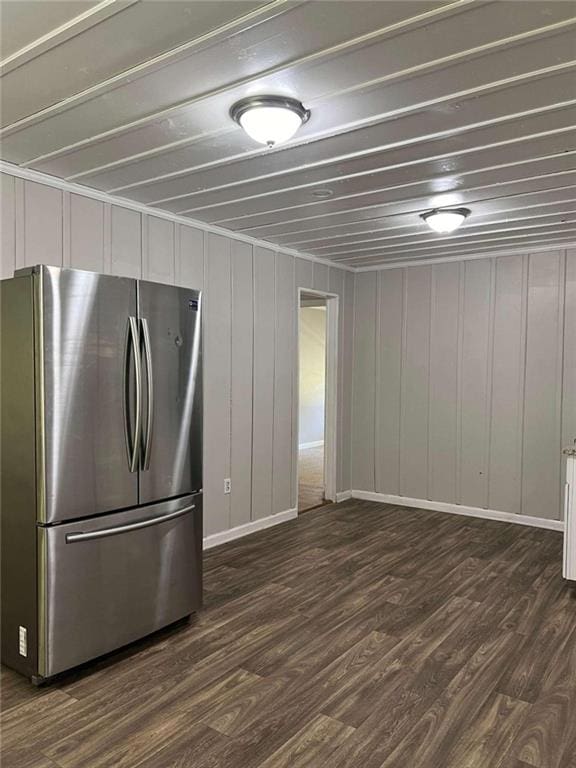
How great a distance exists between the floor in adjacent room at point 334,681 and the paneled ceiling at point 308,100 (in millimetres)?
2473

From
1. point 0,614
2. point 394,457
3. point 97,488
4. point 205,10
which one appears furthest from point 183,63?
point 394,457

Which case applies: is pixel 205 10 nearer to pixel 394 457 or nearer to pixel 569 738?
pixel 569 738

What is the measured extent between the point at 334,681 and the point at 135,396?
1609 mm

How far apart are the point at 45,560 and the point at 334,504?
3719 millimetres

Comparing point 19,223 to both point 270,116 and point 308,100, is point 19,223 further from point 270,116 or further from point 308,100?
point 308,100

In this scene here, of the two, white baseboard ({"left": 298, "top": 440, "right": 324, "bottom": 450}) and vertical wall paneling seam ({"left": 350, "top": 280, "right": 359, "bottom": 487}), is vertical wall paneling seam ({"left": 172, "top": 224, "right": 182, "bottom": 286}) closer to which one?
vertical wall paneling seam ({"left": 350, "top": 280, "right": 359, "bottom": 487})

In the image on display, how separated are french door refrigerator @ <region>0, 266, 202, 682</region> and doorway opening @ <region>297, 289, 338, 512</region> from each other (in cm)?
278

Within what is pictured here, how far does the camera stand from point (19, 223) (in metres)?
3.12

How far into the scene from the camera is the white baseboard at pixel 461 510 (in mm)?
5043

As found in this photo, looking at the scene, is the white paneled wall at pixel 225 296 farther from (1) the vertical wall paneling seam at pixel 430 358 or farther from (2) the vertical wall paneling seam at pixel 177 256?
(1) the vertical wall paneling seam at pixel 430 358

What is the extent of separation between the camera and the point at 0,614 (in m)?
2.65

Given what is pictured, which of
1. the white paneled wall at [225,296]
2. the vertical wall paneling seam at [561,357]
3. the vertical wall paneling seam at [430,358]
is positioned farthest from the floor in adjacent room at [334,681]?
the vertical wall paneling seam at [430,358]

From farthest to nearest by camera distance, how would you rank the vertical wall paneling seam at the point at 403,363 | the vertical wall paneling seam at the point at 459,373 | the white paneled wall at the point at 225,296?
1. the vertical wall paneling seam at the point at 403,363
2. the vertical wall paneling seam at the point at 459,373
3. the white paneled wall at the point at 225,296

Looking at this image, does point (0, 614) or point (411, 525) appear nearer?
point (0, 614)
